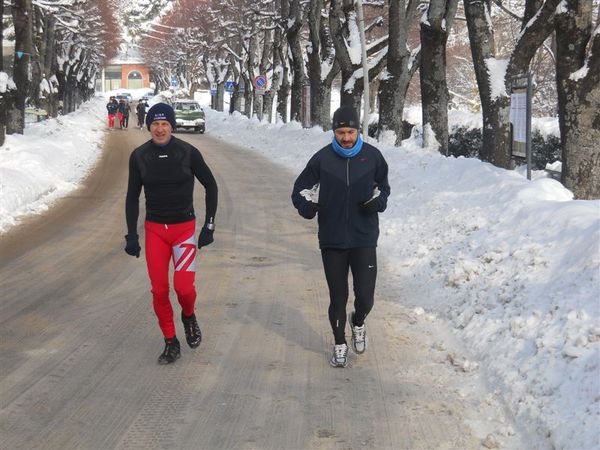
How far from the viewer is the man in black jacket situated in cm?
557

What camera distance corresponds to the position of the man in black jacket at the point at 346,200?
5570mm

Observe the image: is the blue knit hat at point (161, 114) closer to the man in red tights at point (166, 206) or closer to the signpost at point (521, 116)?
the man in red tights at point (166, 206)

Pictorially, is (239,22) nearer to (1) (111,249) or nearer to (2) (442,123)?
(2) (442,123)

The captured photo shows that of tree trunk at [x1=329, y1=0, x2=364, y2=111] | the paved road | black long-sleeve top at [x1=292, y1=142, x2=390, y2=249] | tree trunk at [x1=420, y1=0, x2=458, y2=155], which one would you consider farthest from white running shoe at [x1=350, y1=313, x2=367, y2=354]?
tree trunk at [x1=329, y1=0, x2=364, y2=111]

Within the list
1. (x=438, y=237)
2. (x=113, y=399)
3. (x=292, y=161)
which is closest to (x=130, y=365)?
(x=113, y=399)

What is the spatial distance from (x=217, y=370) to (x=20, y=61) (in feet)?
70.3

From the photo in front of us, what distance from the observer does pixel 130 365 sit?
19.2 feet

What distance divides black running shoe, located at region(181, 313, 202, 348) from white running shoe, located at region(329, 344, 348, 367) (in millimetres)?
1168

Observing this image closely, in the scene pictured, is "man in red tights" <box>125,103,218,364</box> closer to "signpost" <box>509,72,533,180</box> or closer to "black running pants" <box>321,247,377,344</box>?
"black running pants" <box>321,247,377,344</box>

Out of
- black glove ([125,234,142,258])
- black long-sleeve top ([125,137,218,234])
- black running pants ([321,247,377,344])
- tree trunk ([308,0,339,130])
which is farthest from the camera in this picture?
tree trunk ([308,0,339,130])

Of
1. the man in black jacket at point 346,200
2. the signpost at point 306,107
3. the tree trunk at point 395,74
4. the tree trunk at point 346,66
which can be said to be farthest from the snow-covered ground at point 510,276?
the signpost at point 306,107

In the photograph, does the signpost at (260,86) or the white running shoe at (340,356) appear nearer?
the white running shoe at (340,356)

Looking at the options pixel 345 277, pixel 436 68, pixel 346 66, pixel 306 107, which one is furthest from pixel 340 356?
pixel 306 107

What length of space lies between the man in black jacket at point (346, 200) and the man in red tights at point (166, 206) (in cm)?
89
